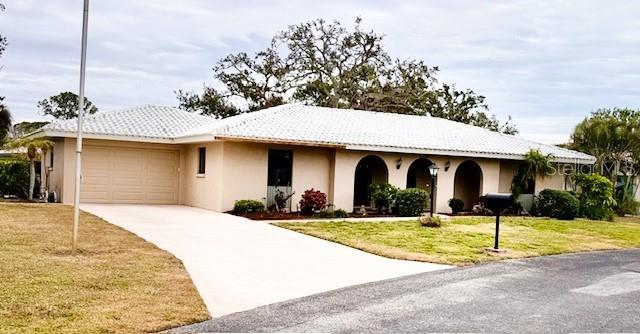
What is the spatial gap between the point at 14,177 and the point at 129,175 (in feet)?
15.3

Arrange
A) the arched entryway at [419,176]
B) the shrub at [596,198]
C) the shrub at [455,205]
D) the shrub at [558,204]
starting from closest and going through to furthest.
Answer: the shrub at [558,204] → the shrub at [455,205] → the shrub at [596,198] → the arched entryway at [419,176]

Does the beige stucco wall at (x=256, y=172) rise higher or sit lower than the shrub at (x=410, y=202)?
higher

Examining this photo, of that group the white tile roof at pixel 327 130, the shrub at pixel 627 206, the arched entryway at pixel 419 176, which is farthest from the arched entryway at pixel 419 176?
the shrub at pixel 627 206

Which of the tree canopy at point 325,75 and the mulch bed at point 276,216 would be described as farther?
the tree canopy at point 325,75

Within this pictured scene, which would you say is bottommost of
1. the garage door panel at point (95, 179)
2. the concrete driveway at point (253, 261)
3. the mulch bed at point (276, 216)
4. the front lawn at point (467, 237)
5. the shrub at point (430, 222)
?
the concrete driveway at point (253, 261)

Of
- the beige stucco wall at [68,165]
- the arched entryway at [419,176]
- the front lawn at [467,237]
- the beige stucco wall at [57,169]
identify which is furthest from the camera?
the arched entryway at [419,176]

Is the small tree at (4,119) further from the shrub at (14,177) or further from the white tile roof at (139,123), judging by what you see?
the white tile roof at (139,123)

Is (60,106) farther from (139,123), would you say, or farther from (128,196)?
(128,196)

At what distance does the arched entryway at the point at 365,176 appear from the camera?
2233cm

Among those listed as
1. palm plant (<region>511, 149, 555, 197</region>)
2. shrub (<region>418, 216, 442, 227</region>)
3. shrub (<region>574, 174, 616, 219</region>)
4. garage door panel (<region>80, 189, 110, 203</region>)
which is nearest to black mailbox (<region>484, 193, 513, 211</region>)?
shrub (<region>418, 216, 442, 227</region>)

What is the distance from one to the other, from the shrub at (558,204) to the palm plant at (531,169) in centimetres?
86

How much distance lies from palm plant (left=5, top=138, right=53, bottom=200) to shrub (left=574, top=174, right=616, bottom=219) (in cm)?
2011

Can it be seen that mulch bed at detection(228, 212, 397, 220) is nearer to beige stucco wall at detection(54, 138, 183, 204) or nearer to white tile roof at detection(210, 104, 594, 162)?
white tile roof at detection(210, 104, 594, 162)

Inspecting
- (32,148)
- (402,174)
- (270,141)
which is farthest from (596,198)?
(32,148)
